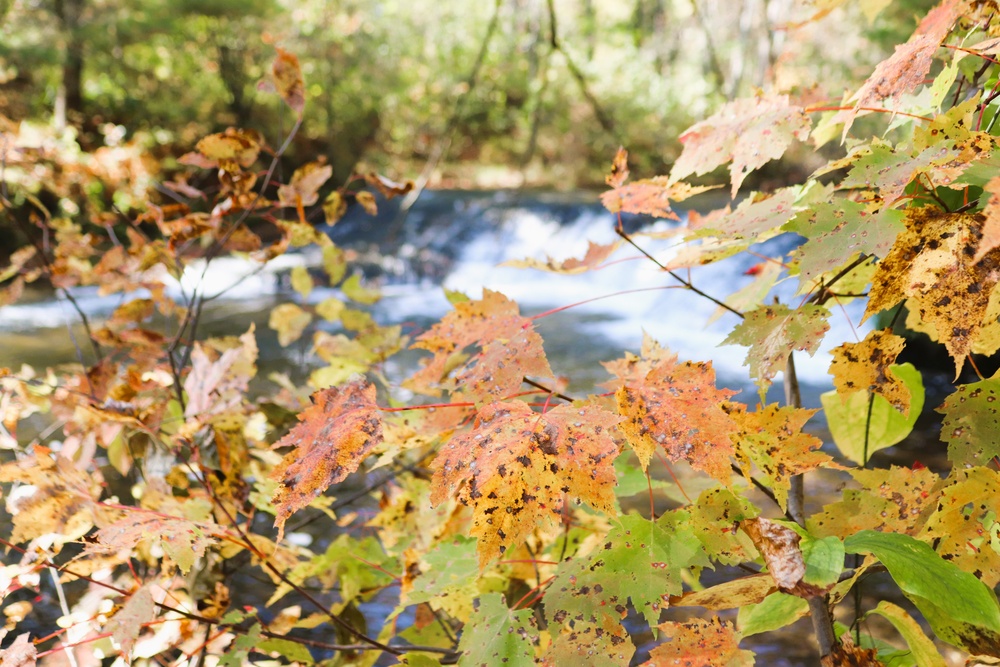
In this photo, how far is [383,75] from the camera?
12.3 meters

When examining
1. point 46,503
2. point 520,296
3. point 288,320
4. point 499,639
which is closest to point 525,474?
point 499,639

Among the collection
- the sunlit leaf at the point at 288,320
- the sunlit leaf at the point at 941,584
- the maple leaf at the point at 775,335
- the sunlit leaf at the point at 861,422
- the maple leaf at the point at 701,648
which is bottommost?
the sunlit leaf at the point at 288,320

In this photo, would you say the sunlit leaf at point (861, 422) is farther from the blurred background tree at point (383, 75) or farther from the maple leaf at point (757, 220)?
the blurred background tree at point (383, 75)

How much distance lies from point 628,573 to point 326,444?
0.99ft

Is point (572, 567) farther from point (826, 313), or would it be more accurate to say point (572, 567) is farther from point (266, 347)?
point (266, 347)

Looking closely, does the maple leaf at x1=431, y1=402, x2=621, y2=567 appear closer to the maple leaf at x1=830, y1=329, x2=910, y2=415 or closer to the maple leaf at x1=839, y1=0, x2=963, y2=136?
the maple leaf at x1=830, y1=329, x2=910, y2=415

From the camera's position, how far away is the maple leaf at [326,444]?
0.57m

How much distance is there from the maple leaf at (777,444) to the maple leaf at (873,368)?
5cm

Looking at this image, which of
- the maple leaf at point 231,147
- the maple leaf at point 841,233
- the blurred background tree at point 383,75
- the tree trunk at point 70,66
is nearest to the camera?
the maple leaf at point 841,233

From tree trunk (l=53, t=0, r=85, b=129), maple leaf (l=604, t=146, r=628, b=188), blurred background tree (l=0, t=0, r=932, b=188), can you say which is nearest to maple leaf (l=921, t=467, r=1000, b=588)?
maple leaf (l=604, t=146, r=628, b=188)

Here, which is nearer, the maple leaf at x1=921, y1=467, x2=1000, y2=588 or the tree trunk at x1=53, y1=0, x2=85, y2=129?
the maple leaf at x1=921, y1=467, x2=1000, y2=588

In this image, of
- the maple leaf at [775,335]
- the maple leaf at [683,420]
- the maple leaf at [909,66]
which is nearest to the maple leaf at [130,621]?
the maple leaf at [683,420]

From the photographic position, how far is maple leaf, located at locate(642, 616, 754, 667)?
24.4 inches

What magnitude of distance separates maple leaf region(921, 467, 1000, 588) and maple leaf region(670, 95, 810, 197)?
1.13 feet
